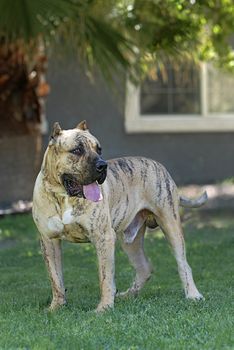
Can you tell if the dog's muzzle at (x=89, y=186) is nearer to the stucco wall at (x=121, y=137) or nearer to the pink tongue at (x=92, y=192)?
the pink tongue at (x=92, y=192)

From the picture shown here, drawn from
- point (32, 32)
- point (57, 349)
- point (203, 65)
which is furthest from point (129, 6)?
point (57, 349)

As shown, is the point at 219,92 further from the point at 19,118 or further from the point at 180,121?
the point at 19,118

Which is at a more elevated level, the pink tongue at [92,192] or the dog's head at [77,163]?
the dog's head at [77,163]

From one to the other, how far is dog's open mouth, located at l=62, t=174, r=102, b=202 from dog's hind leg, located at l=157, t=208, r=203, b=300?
93cm

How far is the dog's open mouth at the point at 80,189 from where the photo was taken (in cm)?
630

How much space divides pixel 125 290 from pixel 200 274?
101 cm

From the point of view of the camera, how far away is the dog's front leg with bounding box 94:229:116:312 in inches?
258

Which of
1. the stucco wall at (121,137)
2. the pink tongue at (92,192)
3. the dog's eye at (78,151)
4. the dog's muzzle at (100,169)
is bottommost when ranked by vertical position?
the stucco wall at (121,137)

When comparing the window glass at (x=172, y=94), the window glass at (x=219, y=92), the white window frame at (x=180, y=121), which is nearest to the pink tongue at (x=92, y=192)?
the white window frame at (x=180, y=121)

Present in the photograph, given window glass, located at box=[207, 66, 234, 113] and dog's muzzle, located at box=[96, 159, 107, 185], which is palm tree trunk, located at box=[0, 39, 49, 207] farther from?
dog's muzzle, located at box=[96, 159, 107, 185]

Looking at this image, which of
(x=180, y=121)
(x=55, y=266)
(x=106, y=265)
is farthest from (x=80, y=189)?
(x=180, y=121)

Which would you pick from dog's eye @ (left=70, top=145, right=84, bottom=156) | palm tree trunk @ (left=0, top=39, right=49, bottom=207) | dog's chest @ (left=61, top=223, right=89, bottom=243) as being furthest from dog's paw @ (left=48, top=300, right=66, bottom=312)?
palm tree trunk @ (left=0, top=39, right=49, bottom=207)

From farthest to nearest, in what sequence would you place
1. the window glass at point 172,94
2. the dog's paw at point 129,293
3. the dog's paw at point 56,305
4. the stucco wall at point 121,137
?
1. the window glass at point 172,94
2. the stucco wall at point 121,137
3. the dog's paw at point 129,293
4. the dog's paw at point 56,305

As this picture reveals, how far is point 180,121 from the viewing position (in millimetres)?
15398
